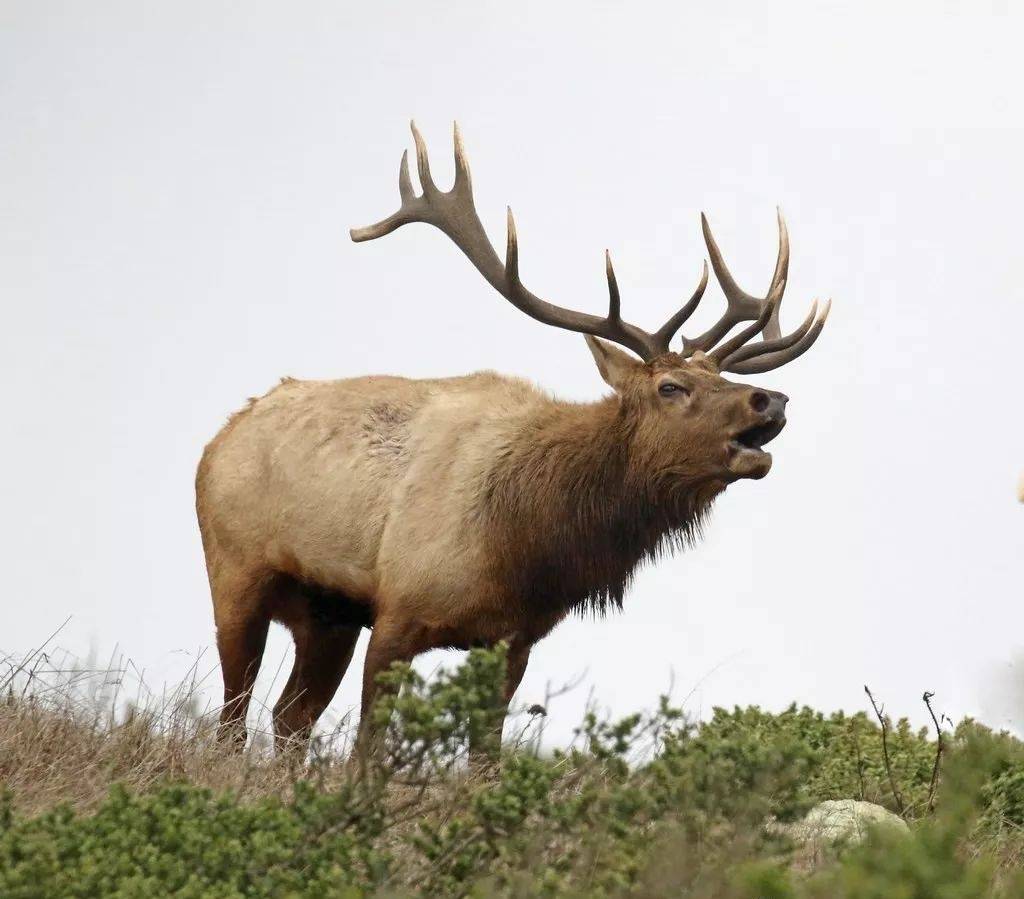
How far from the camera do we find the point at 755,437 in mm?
7617

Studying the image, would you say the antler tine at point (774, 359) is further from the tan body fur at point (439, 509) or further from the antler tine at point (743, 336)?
the tan body fur at point (439, 509)

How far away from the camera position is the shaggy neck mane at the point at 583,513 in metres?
7.75

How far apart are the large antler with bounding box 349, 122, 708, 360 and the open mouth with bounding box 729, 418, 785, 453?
73 centimetres

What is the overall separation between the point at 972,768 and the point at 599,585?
3.69 metres

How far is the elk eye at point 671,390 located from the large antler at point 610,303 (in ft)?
1.14

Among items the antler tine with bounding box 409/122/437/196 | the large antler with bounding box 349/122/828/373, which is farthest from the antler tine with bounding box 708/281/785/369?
the antler tine with bounding box 409/122/437/196

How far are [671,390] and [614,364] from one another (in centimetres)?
41

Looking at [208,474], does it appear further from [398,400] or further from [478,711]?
[478,711]

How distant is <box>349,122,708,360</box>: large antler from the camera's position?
8.12 meters

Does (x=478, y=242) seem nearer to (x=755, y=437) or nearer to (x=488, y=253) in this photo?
(x=488, y=253)

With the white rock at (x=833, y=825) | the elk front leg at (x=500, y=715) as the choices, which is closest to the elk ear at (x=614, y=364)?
the elk front leg at (x=500, y=715)

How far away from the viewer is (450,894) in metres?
4.69

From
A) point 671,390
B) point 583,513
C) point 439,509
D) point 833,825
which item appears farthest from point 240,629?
point 833,825

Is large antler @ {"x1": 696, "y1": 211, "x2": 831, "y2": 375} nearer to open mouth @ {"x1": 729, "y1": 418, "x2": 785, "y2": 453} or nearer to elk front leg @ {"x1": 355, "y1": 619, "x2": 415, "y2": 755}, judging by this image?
open mouth @ {"x1": 729, "y1": 418, "x2": 785, "y2": 453}
